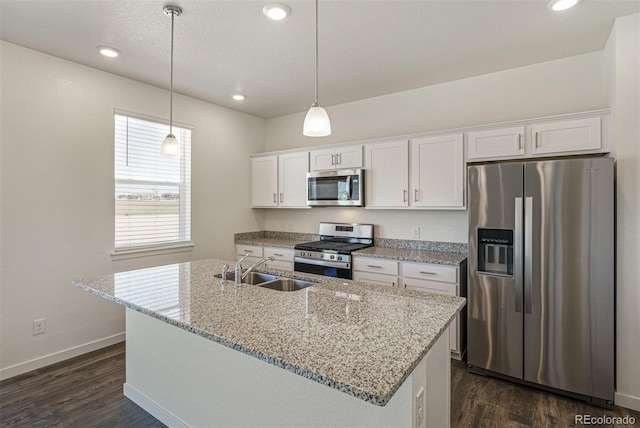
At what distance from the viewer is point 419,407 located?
3.96ft

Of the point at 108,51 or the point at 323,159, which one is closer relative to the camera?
the point at 108,51

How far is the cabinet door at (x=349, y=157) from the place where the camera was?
3.79m

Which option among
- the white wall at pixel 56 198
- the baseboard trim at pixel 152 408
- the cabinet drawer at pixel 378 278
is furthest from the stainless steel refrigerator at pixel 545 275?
the white wall at pixel 56 198

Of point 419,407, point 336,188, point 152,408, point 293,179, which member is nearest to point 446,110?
point 336,188

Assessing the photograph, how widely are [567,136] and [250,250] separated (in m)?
3.57

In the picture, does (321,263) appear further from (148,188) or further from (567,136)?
(567,136)

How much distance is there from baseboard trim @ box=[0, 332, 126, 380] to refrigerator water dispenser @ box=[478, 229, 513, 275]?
3.56 m

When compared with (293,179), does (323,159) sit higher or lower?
higher

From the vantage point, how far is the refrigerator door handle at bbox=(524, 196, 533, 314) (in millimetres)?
2498

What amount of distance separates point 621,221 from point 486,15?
1.70 meters

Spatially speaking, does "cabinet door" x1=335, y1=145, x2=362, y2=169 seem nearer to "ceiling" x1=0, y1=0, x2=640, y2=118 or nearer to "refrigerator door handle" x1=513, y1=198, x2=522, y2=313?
"ceiling" x1=0, y1=0, x2=640, y2=118

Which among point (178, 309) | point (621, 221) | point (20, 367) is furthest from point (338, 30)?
point (20, 367)

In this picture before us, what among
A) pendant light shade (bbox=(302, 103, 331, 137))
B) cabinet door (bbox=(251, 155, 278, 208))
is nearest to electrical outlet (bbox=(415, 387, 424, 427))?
pendant light shade (bbox=(302, 103, 331, 137))

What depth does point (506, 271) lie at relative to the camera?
105 inches
